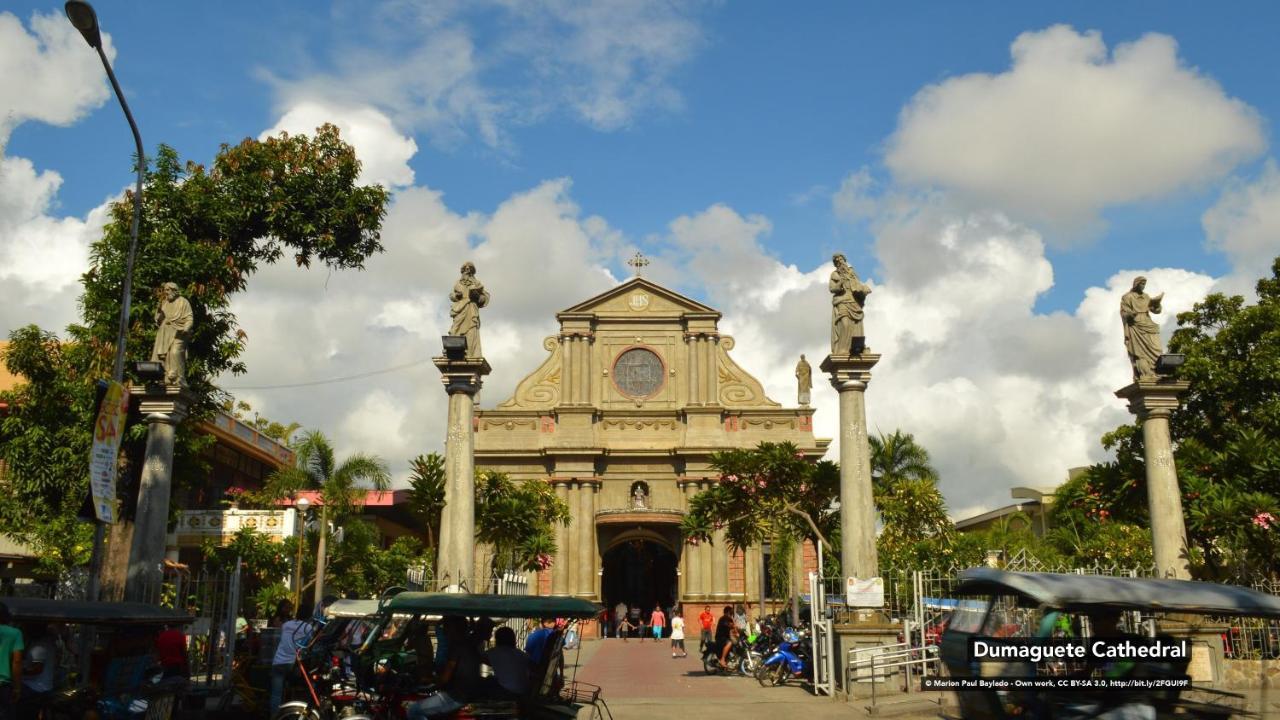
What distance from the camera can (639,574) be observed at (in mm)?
42312

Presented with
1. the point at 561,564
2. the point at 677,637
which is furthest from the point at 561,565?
the point at 677,637

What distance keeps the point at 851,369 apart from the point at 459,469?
22.0 ft

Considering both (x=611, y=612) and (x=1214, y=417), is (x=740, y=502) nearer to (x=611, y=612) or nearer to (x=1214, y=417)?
(x=1214, y=417)

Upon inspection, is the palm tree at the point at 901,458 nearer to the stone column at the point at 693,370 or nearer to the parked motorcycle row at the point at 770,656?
the stone column at the point at 693,370

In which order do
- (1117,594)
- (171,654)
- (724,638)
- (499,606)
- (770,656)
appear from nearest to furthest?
(1117,594) < (499,606) < (171,654) < (770,656) < (724,638)

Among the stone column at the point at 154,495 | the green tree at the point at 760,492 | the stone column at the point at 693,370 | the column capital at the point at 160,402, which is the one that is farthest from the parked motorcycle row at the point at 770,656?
the stone column at the point at 693,370

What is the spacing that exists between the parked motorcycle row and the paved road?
1.05ft

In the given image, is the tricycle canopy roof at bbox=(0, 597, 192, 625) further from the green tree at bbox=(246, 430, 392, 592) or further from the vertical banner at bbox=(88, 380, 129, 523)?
Answer: the green tree at bbox=(246, 430, 392, 592)

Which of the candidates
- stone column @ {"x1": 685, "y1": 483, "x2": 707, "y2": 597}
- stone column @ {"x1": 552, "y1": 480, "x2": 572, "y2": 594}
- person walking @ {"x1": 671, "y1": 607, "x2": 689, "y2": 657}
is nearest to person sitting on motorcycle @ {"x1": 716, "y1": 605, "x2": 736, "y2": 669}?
person walking @ {"x1": 671, "y1": 607, "x2": 689, "y2": 657}

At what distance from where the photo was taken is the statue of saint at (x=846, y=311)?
1672 centimetres

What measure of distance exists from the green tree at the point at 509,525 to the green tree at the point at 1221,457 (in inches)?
543

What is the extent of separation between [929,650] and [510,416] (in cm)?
2755

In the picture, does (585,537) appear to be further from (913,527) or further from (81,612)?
(81,612)

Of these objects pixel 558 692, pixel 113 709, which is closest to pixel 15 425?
pixel 113 709
